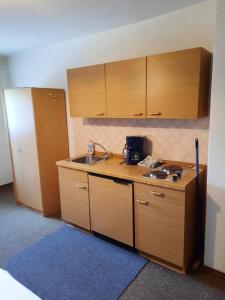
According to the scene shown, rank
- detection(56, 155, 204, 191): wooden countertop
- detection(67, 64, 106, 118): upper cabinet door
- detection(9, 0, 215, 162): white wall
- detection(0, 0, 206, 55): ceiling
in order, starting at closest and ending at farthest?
detection(56, 155, 204, 191): wooden countertop, detection(0, 0, 206, 55): ceiling, detection(9, 0, 215, 162): white wall, detection(67, 64, 106, 118): upper cabinet door

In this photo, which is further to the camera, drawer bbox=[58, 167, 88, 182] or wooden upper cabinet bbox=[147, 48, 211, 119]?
drawer bbox=[58, 167, 88, 182]

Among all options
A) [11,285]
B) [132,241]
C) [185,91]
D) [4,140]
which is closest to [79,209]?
[132,241]

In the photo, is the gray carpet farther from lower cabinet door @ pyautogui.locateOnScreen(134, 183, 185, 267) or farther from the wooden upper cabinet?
the wooden upper cabinet

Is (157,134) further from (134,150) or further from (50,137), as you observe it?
(50,137)

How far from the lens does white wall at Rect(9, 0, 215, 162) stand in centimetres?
221

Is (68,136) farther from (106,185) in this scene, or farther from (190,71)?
(190,71)

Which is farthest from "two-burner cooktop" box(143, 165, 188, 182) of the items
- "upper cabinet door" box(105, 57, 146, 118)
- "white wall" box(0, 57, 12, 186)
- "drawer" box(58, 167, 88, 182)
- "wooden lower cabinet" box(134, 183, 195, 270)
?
"white wall" box(0, 57, 12, 186)

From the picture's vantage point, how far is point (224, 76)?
1771mm

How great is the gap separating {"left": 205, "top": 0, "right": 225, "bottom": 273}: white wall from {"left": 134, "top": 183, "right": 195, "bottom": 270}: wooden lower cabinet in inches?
6.6

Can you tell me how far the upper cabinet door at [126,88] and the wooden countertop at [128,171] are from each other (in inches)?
22.3

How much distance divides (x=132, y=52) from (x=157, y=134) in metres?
1.01

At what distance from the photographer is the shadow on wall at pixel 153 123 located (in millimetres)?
2299

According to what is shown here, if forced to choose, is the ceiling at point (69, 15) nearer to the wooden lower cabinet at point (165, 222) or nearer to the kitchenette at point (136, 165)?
the kitchenette at point (136, 165)

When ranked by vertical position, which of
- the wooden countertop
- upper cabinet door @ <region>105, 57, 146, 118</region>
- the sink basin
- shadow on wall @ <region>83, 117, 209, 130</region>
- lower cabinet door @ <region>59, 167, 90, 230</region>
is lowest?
lower cabinet door @ <region>59, 167, 90, 230</region>
